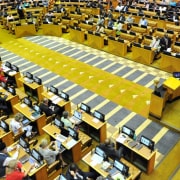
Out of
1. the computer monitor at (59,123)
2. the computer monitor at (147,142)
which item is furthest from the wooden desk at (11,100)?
the computer monitor at (147,142)

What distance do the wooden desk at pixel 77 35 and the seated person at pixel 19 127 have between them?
29.6 ft

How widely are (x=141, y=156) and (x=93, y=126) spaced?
6.09 feet

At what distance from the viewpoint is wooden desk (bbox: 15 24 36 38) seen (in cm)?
1786

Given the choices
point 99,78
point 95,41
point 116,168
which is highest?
point 95,41

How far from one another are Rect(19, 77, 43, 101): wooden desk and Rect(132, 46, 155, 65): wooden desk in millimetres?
5605

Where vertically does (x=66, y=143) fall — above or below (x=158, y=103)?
below

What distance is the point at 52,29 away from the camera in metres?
18.0

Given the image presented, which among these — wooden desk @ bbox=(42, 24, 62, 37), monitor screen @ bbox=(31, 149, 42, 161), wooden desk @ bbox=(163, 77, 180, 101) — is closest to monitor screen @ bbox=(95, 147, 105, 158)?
monitor screen @ bbox=(31, 149, 42, 161)

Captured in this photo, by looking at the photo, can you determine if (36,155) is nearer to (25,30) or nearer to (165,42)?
(165,42)

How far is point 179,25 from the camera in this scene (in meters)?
A: 16.5

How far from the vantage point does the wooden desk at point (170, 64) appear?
1254 centimetres

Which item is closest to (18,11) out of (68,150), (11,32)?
(11,32)

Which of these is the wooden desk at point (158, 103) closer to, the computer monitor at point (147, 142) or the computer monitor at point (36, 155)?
the computer monitor at point (147, 142)

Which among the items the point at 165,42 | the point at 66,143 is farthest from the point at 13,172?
the point at 165,42
